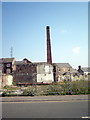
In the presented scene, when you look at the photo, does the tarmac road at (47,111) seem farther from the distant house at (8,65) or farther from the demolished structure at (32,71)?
the distant house at (8,65)

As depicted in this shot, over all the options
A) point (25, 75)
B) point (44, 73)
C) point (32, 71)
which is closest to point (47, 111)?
point (44, 73)

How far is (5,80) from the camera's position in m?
32.2

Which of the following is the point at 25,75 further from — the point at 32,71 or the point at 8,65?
the point at 8,65

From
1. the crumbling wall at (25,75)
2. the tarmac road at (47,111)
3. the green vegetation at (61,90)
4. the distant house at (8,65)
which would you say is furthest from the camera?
the distant house at (8,65)

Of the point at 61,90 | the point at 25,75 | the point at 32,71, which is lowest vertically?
the point at 61,90

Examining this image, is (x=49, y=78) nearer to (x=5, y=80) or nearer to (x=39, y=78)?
(x=39, y=78)

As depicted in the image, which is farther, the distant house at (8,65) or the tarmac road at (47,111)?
the distant house at (8,65)

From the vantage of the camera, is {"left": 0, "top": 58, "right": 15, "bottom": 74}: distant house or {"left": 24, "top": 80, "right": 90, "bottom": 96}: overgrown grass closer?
{"left": 24, "top": 80, "right": 90, "bottom": 96}: overgrown grass

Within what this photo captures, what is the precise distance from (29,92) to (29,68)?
2692 cm

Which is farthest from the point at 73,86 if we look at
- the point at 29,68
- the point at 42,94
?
the point at 29,68

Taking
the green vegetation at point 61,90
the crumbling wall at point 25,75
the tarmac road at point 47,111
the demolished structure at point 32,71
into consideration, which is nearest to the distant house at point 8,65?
the demolished structure at point 32,71

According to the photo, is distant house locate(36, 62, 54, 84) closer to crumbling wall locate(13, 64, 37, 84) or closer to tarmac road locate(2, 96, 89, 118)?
crumbling wall locate(13, 64, 37, 84)

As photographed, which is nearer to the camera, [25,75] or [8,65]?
[25,75]

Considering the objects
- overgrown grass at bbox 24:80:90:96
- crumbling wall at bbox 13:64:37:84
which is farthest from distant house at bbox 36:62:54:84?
overgrown grass at bbox 24:80:90:96
